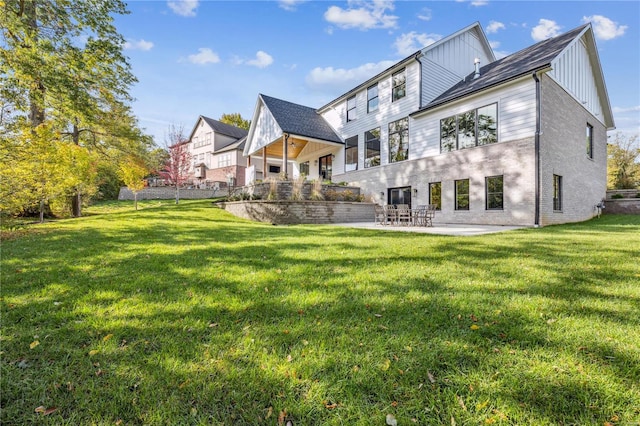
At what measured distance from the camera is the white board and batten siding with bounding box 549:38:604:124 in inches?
492

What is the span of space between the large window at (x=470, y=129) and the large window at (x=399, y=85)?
11.2 ft

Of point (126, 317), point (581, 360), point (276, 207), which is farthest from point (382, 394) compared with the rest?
point (276, 207)

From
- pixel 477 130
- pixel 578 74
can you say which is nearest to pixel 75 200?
pixel 477 130

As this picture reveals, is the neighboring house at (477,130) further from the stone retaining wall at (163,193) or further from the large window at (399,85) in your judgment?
the stone retaining wall at (163,193)

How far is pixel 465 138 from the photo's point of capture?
1344 centimetres

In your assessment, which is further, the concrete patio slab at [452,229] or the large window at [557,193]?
the large window at [557,193]

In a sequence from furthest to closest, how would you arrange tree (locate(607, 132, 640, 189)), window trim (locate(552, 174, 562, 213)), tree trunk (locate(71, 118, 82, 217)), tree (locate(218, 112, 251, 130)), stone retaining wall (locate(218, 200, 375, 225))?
tree (locate(218, 112, 251, 130)), tree (locate(607, 132, 640, 189)), tree trunk (locate(71, 118, 82, 217)), stone retaining wall (locate(218, 200, 375, 225)), window trim (locate(552, 174, 562, 213))

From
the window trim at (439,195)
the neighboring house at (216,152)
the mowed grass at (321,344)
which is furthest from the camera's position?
the neighboring house at (216,152)

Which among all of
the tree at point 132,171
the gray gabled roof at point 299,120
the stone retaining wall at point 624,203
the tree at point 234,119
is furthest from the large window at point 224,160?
the stone retaining wall at point 624,203

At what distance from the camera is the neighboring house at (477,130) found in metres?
11.5

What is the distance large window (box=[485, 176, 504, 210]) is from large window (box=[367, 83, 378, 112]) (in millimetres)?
8765

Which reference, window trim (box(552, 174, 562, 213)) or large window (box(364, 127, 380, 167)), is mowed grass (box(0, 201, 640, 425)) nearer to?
window trim (box(552, 174, 562, 213))

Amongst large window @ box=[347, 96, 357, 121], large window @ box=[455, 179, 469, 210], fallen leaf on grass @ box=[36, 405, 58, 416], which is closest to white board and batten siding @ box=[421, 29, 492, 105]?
large window @ box=[455, 179, 469, 210]

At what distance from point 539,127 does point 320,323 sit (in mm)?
12767
